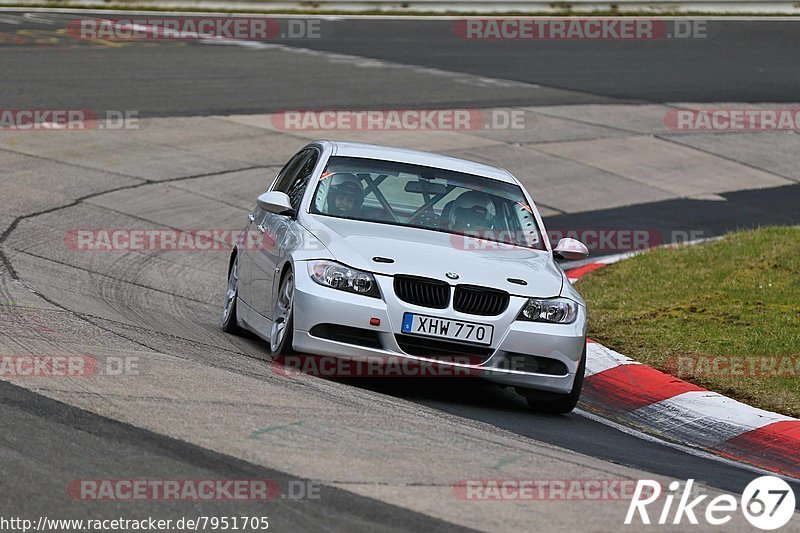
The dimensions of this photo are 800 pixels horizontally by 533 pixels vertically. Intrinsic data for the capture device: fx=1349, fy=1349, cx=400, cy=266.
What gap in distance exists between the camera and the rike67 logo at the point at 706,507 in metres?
5.84

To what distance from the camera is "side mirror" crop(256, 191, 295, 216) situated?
9.33 m

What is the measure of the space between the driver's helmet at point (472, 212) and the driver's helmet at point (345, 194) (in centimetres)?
67

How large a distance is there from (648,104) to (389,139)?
22.0 feet

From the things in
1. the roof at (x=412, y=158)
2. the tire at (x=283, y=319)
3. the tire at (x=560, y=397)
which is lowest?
the tire at (x=560, y=397)

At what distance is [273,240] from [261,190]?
8.04 m

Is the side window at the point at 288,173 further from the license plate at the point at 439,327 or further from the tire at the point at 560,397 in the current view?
the tire at the point at 560,397

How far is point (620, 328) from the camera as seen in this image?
11117 millimetres

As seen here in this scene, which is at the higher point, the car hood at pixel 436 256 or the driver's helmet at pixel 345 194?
the driver's helmet at pixel 345 194

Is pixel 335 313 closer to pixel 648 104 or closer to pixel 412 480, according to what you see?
pixel 412 480

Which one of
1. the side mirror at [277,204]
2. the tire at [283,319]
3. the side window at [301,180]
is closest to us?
the tire at [283,319]

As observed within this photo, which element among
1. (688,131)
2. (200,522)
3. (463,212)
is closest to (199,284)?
(463,212)

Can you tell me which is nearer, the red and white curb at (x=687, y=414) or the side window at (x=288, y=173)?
the red and white curb at (x=687, y=414)

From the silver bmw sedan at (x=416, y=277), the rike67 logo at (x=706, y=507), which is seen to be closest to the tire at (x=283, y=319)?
the silver bmw sedan at (x=416, y=277)

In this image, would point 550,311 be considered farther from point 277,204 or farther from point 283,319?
point 277,204
